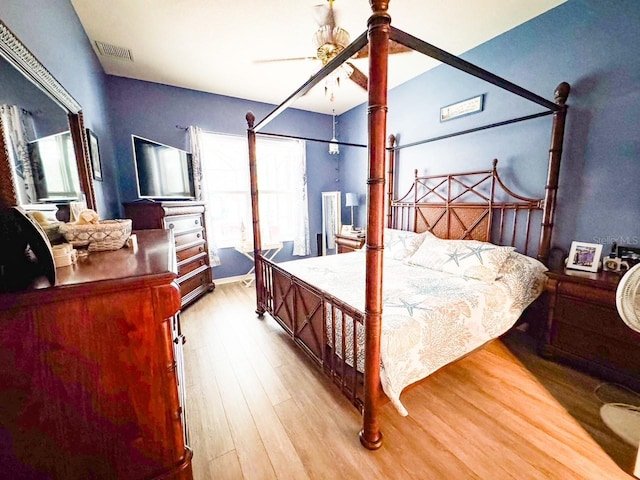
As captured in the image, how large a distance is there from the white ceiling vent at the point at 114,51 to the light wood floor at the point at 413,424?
2961mm

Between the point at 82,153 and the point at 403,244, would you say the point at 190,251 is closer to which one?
the point at 82,153

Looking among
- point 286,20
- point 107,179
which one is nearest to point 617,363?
point 286,20

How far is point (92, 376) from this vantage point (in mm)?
781

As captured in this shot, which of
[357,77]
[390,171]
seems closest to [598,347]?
[390,171]

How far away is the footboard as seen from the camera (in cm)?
148

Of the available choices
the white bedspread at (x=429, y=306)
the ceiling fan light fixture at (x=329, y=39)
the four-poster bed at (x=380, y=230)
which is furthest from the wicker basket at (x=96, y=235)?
the ceiling fan light fixture at (x=329, y=39)

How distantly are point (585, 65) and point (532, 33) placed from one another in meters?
0.54

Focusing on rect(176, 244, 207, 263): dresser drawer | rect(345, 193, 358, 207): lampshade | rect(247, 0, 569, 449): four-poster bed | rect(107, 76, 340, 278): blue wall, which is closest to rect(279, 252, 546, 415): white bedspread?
rect(247, 0, 569, 449): four-poster bed

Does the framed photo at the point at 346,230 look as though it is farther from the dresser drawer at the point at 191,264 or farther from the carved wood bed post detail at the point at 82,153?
the carved wood bed post detail at the point at 82,153

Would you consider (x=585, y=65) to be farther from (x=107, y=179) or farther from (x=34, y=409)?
(x=107, y=179)

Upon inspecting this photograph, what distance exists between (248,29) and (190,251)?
2.37 m

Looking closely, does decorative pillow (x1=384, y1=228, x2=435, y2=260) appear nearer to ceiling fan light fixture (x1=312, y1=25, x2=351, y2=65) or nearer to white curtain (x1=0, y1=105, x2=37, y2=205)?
ceiling fan light fixture (x1=312, y1=25, x2=351, y2=65)

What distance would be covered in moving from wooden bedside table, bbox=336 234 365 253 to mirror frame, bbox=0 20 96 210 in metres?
2.88

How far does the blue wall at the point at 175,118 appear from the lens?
10.5ft
